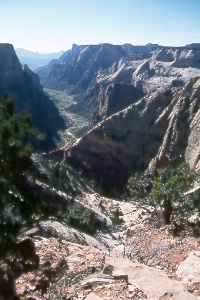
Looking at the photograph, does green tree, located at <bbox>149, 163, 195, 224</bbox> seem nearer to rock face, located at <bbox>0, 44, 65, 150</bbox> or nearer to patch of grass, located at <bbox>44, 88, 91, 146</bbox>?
patch of grass, located at <bbox>44, 88, 91, 146</bbox>

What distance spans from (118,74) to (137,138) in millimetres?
87697

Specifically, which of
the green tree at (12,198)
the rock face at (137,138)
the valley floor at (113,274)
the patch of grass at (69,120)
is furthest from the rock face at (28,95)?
the green tree at (12,198)

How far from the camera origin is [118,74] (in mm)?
130000

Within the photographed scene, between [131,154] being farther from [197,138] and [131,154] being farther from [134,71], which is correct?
[134,71]

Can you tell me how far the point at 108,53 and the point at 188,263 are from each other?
6870 inches

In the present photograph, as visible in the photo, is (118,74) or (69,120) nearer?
(69,120)

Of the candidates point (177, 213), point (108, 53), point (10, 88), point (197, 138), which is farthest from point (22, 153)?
point (108, 53)

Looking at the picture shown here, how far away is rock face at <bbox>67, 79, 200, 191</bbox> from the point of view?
137ft

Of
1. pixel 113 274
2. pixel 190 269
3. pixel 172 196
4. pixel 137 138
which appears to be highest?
pixel 113 274

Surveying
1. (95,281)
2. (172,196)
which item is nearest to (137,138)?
(172,196)

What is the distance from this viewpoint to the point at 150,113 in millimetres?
46688

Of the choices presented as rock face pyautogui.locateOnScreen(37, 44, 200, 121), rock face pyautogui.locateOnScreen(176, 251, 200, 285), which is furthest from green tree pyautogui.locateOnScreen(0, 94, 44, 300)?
rock face pyautogui.locateOnScreen(37, 44, 200, 121)

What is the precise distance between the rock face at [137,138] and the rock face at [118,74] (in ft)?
132

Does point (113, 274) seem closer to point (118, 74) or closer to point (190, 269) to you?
point (190, 269)
